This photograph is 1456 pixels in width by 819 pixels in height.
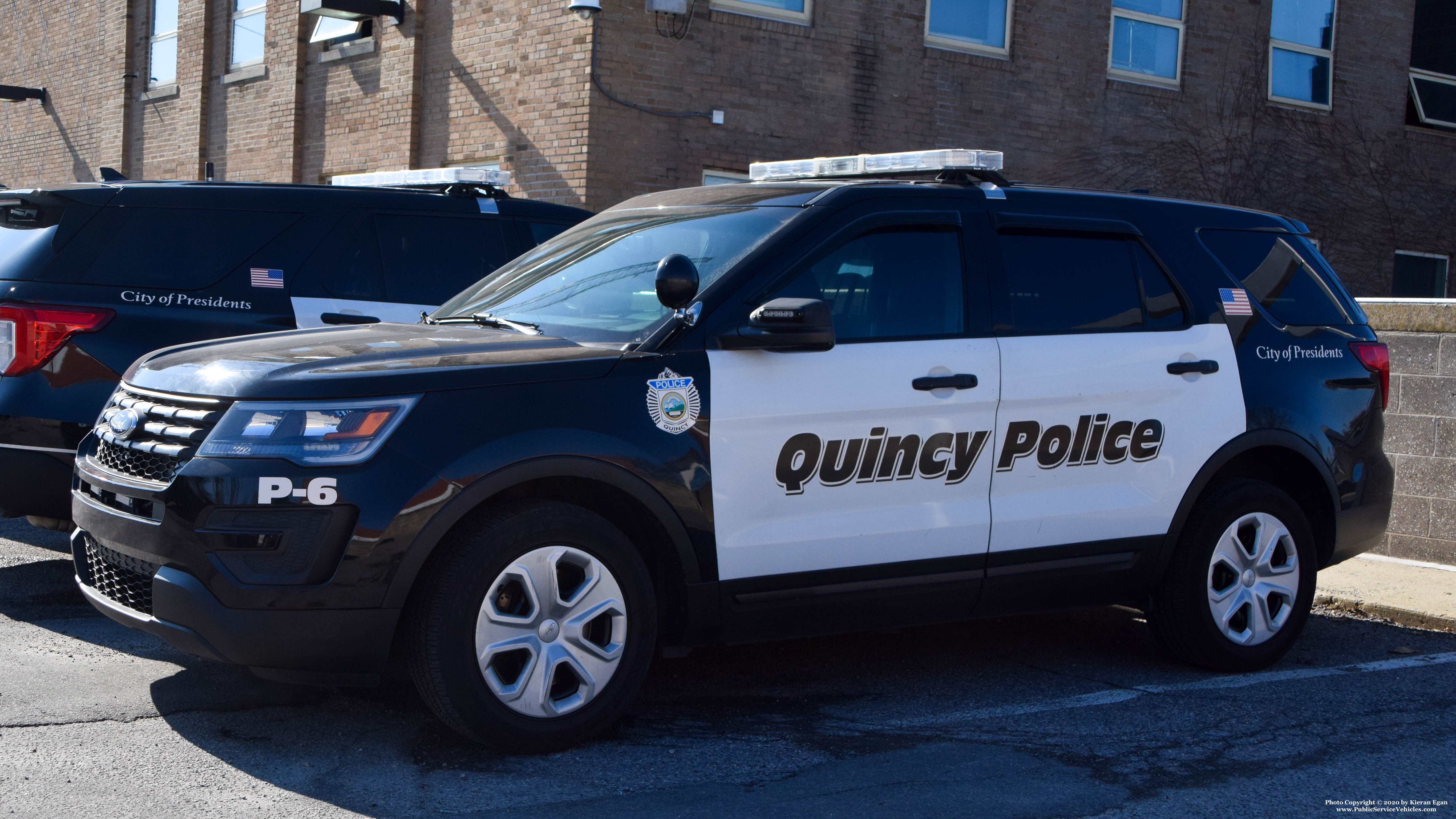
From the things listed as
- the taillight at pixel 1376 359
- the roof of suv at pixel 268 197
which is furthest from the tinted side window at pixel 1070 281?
the roof of suv at pixel 268 197

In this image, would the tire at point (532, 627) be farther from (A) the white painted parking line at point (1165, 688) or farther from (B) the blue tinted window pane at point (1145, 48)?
(B) the blue tinted window pane at point (1145, 48)

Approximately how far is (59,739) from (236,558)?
0.96 meters

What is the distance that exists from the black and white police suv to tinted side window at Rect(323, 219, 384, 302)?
1.68 m

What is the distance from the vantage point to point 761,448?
4539 millimetres

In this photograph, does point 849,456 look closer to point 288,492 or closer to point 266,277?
point 288,492

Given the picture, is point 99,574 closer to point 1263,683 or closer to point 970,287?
point 970,287

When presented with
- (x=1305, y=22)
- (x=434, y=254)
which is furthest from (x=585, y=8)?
(x=1305, y=22)

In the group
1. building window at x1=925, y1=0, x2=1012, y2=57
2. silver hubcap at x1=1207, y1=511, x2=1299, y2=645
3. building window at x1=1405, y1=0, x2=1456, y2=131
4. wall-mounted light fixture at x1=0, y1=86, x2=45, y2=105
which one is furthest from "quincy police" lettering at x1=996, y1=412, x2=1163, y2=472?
wall-mounted light fixture at x1=0, y1=86, x2=45, y2=105

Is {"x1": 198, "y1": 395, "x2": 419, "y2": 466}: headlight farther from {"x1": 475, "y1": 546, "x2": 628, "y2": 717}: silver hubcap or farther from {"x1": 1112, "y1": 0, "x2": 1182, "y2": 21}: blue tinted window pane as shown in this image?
{"x1": 1112, "y1": 0, "x2": 1182, "y2": 21}: blue tinted window pane

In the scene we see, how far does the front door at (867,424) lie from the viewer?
454cm

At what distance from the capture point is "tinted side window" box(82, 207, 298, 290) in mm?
6273

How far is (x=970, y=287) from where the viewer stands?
16.6 feet

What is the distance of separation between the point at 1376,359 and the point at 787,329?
3031 mm

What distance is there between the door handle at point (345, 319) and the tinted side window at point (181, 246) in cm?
45
